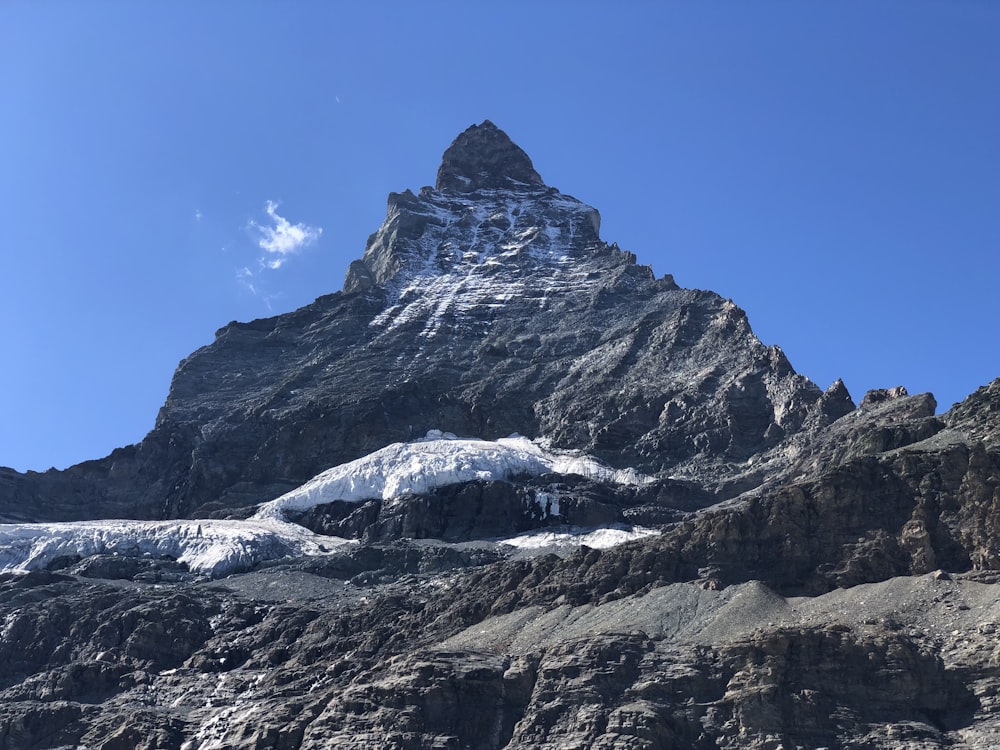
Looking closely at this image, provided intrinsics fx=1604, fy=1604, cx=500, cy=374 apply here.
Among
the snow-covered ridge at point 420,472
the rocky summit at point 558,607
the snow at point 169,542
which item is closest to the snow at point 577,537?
the rocky summit at point 558,607

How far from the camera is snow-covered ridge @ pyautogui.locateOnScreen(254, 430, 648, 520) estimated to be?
18988 centimetres

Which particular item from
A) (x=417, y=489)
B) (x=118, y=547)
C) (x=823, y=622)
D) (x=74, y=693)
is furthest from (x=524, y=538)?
(x=823, y=622)

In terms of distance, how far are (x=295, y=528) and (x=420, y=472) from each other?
A: 1661 cm

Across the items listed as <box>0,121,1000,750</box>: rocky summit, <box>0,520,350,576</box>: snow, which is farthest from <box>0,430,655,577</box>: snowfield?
<box>0,121,1000,750</box>: rocky summit

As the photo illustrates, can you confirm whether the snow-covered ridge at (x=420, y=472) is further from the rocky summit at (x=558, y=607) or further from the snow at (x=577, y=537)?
the snow at (x=577, y=537)

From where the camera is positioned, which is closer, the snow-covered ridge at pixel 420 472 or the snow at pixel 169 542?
the snow at pixel 169 542

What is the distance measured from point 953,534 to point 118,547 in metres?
96.0

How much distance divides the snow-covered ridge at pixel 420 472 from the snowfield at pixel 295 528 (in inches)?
4.7

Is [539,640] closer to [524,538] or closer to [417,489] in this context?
[524,538]

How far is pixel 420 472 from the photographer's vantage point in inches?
7510

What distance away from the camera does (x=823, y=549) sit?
398 feet

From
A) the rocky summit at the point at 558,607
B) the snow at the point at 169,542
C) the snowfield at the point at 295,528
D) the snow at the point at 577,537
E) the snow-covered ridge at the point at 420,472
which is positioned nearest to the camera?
the rocky summit at the point at 558,607

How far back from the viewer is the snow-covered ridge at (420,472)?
18988 cm

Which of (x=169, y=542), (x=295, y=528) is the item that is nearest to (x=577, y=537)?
(x=295, y=528)
